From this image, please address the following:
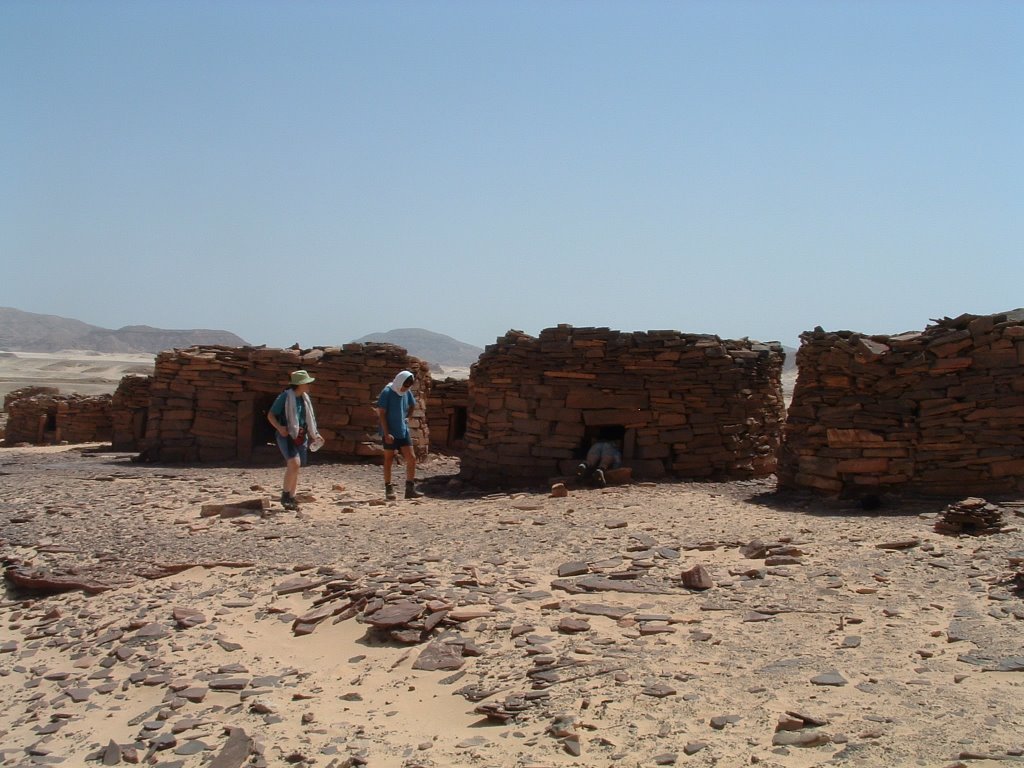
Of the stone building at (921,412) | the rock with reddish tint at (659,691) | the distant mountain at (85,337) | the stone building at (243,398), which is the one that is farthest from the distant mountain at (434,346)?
the rock with reddish tint at (659,691)

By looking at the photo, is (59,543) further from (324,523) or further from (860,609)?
(860,609)

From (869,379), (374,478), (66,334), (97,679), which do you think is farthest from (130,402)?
(66,334)

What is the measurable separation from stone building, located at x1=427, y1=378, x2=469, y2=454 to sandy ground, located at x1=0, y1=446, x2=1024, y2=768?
9.63 metres

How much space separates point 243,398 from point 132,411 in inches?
220

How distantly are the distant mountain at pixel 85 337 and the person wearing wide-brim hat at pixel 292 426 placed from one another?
11626 centimetres

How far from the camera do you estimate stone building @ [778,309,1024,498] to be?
31.8 feet

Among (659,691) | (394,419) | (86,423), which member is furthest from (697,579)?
(86,423)

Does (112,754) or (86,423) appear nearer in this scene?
(112,754)

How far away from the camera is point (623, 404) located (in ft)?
41.6

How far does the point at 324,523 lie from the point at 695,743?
6.06 meters

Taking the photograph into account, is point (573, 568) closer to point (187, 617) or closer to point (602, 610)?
point (602, 610)

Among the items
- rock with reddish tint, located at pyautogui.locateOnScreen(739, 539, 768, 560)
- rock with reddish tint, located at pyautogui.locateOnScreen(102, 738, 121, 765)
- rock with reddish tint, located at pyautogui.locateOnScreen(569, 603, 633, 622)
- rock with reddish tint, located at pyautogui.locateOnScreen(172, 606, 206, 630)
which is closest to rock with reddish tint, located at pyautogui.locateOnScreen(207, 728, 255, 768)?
rock with reddish tint, located at pyautogui.locateOnScreen(102, 738, 121, 765)

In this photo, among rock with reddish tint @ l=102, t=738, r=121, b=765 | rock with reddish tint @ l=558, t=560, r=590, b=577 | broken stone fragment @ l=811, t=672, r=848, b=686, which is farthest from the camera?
rock with reddish tint @ l=558, t=560, r=590, b=577

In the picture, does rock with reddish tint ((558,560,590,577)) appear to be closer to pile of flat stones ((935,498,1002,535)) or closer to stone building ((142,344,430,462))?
pile of flat stones ((935,498,1002,535))
